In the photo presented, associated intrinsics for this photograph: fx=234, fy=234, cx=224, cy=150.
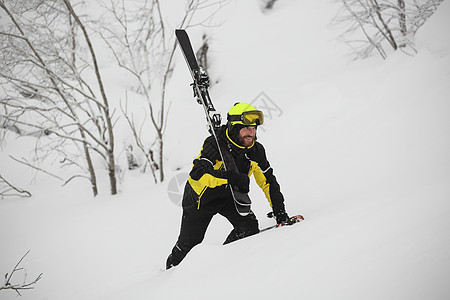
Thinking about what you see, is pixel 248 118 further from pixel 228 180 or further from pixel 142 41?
pixel 142 41

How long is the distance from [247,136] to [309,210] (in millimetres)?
1211

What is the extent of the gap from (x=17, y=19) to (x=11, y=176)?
17.3 ft

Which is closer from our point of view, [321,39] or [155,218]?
[155,218]

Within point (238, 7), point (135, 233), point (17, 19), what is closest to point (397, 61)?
point (135, 233)

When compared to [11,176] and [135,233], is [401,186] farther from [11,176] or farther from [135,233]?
[11,176]

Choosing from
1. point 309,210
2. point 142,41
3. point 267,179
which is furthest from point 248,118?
point 142,41

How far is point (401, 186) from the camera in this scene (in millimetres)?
1989

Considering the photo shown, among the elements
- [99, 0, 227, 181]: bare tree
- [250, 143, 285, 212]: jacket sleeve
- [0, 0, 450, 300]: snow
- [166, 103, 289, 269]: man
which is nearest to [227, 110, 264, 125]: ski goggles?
[166, 103, 289, 269]: man

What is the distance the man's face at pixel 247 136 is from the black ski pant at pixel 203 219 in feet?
2.00

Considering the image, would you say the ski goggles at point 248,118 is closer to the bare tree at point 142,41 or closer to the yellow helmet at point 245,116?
the yellow helmet at point 245,116

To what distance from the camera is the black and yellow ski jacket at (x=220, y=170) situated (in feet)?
7.60

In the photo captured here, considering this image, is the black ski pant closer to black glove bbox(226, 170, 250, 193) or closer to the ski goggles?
black glove bbox(226, 170, 250, 193)

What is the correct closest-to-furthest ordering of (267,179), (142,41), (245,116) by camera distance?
(245,116) < (267,179) < (142,41)

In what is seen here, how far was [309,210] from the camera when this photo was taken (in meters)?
2.73
